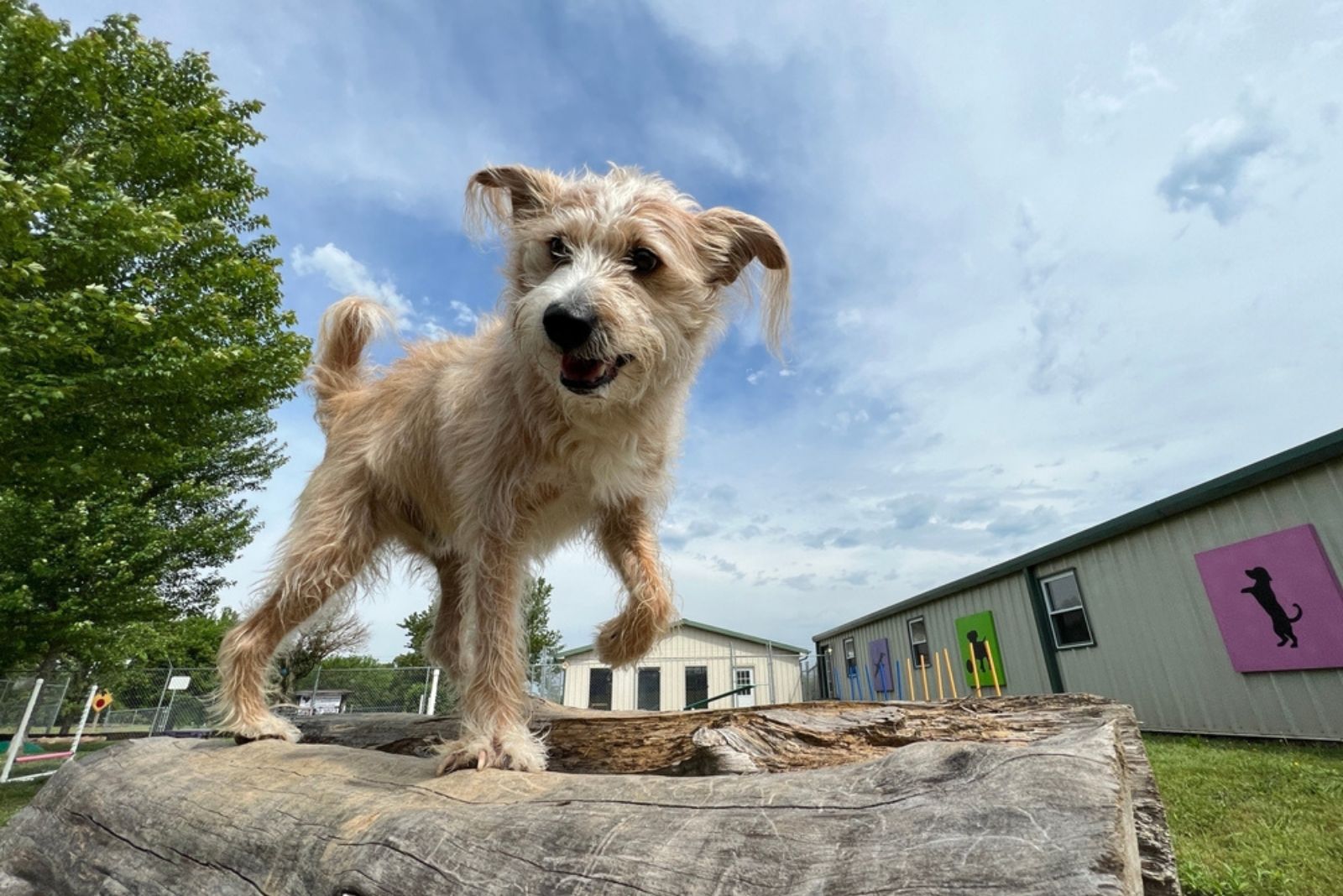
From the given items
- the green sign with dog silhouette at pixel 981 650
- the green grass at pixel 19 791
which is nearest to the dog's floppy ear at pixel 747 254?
the green grass at pixel 19 791

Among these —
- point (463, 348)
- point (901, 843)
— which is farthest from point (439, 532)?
point (901, 843)

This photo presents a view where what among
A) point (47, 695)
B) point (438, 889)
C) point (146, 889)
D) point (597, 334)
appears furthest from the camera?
point (47, 695)

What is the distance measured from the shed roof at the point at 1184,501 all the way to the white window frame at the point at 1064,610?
0.34 meters

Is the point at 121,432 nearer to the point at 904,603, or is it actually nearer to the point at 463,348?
the point at 463,348

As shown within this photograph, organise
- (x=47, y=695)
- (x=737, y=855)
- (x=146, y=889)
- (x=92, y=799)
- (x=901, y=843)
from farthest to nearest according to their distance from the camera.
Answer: (x=47, y=695) → (x=92, y=799) → (x=146, y=889) → (x=737, y=855) → (x=901, y=843)

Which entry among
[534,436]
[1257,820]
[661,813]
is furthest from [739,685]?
[661,813]

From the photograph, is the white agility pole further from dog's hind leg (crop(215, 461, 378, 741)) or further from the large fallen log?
dog's hind leg (crop(215, 461, 378, 741))

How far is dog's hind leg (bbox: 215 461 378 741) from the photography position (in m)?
3.74

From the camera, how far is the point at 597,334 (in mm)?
2477

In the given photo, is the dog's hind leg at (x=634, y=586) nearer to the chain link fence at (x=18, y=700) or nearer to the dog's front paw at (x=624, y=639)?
the dog's front paw at (x=624, y=639)

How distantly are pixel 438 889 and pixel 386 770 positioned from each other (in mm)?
1173

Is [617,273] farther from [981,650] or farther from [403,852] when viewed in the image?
[981,650]

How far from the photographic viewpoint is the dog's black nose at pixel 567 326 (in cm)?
243

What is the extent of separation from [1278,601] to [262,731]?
→ 425 inches
